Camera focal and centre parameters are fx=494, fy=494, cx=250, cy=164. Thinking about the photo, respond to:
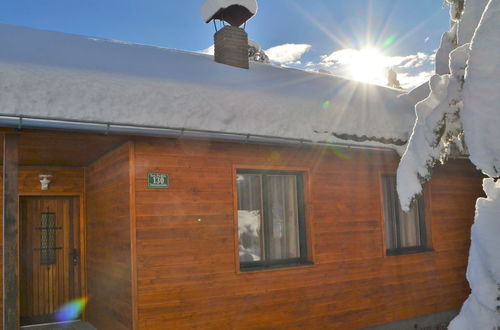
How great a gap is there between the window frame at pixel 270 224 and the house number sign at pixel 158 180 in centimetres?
103

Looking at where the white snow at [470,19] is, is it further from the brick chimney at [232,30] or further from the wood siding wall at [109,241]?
the brick chimney at [232,30]

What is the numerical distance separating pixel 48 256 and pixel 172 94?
4.74 metres

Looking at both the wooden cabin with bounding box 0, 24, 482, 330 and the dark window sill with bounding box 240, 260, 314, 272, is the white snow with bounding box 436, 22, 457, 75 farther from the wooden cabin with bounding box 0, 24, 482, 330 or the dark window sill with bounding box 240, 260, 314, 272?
the dark window sill with bounding box 240, 260, 314, 272

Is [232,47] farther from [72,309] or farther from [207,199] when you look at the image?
[72,309]

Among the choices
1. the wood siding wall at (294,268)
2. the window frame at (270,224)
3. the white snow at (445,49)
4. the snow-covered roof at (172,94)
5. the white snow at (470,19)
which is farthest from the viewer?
the window frame at (270,224)

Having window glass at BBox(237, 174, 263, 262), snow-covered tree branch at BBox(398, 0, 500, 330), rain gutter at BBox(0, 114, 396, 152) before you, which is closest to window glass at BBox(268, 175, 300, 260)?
window glass at BBox(237, 174, 263, 262)

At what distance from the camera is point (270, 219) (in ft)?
24.2

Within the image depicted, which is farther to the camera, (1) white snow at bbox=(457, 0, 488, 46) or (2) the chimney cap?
(2) the chimney cap

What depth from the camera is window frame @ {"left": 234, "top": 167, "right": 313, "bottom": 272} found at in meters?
6.98

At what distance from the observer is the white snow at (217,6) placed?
9594 mm

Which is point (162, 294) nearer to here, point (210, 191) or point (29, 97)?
point (210, 191)

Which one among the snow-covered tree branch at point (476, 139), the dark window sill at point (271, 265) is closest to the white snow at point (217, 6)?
the dark window sill at point (271, 265)

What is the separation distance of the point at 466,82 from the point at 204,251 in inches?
153

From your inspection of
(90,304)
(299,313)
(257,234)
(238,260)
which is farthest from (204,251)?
(90,304)
